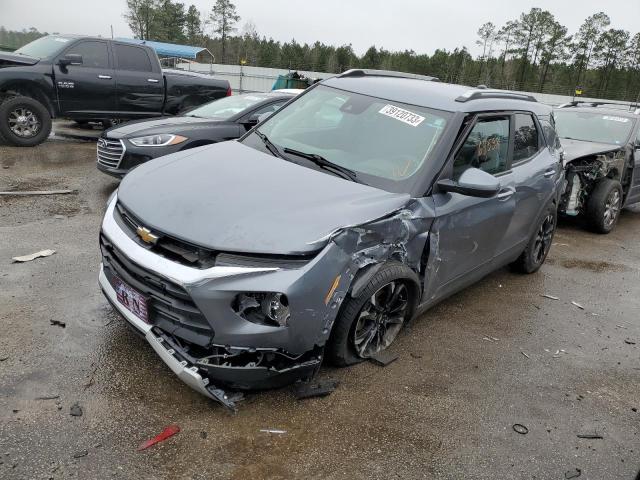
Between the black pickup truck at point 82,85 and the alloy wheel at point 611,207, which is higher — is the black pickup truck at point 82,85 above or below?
above

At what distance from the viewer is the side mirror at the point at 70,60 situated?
867 centimetres

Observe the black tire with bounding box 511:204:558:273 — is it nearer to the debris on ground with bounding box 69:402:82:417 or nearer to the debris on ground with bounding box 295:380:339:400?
the debris on ground with bounding box 295:380:339:400

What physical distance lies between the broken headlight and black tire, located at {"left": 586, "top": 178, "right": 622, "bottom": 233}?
614cm

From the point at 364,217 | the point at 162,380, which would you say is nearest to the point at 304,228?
the point at 364,217

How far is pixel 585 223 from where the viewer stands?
24.5ft

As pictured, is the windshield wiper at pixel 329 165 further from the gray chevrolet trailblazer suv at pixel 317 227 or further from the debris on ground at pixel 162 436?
the debris on ground at pixel 162 436

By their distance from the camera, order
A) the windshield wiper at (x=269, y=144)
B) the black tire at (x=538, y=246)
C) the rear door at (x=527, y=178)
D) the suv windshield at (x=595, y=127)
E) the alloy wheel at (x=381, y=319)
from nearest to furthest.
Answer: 1. the alloy wheel at (x=381, y=319)
2. the windshield wiper at (x=269, y=144)
3. the rear door at (x=527, y=178)
4. the black tire at (x=538, y=246)
5. the suv windshield at (x=595, y=127)

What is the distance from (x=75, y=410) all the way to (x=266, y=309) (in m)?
1.15

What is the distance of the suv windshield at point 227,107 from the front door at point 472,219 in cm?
401

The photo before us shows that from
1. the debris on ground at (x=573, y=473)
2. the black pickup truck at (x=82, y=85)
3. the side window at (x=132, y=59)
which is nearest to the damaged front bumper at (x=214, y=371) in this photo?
the debris on ground at (x=573, y=473)

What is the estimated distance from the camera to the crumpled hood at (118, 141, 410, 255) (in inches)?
102

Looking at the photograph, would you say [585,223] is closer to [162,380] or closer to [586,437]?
[586,437]

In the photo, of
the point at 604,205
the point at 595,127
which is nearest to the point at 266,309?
the point at 604,205

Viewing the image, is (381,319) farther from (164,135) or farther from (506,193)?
(164,135)
